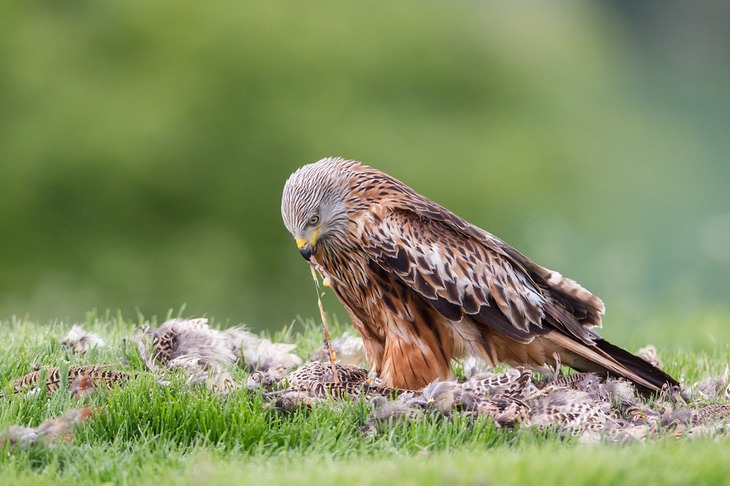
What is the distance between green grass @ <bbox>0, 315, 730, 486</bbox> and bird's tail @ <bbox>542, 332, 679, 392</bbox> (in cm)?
140

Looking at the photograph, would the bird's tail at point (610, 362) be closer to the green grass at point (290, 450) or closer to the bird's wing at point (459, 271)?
the bird's wing at point (459, 271)

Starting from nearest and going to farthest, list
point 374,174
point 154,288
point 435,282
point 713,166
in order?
point 435,282 → point 374,174 → point 154,288 → point 713,166

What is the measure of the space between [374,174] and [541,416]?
89.3 inches

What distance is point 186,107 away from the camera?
56.9 feet

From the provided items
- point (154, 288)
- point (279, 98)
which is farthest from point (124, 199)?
point (279, 98)

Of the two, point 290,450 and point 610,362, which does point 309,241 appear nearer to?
point 290,450

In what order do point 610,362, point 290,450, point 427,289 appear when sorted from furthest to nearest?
point 610,362
point 427,289
point 290,450

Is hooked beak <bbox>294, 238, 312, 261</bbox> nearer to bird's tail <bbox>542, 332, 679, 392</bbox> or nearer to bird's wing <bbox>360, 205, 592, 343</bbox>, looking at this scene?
bird's wing <bbox>360, 205, 592, 343</bbox>

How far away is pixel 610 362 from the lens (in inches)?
258

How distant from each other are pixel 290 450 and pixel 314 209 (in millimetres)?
1939

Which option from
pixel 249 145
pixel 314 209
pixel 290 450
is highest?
pixel 249 145

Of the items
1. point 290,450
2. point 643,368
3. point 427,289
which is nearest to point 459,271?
point 427,289

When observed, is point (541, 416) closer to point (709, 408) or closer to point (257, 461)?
point (709, 408)

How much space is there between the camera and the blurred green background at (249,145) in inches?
648
